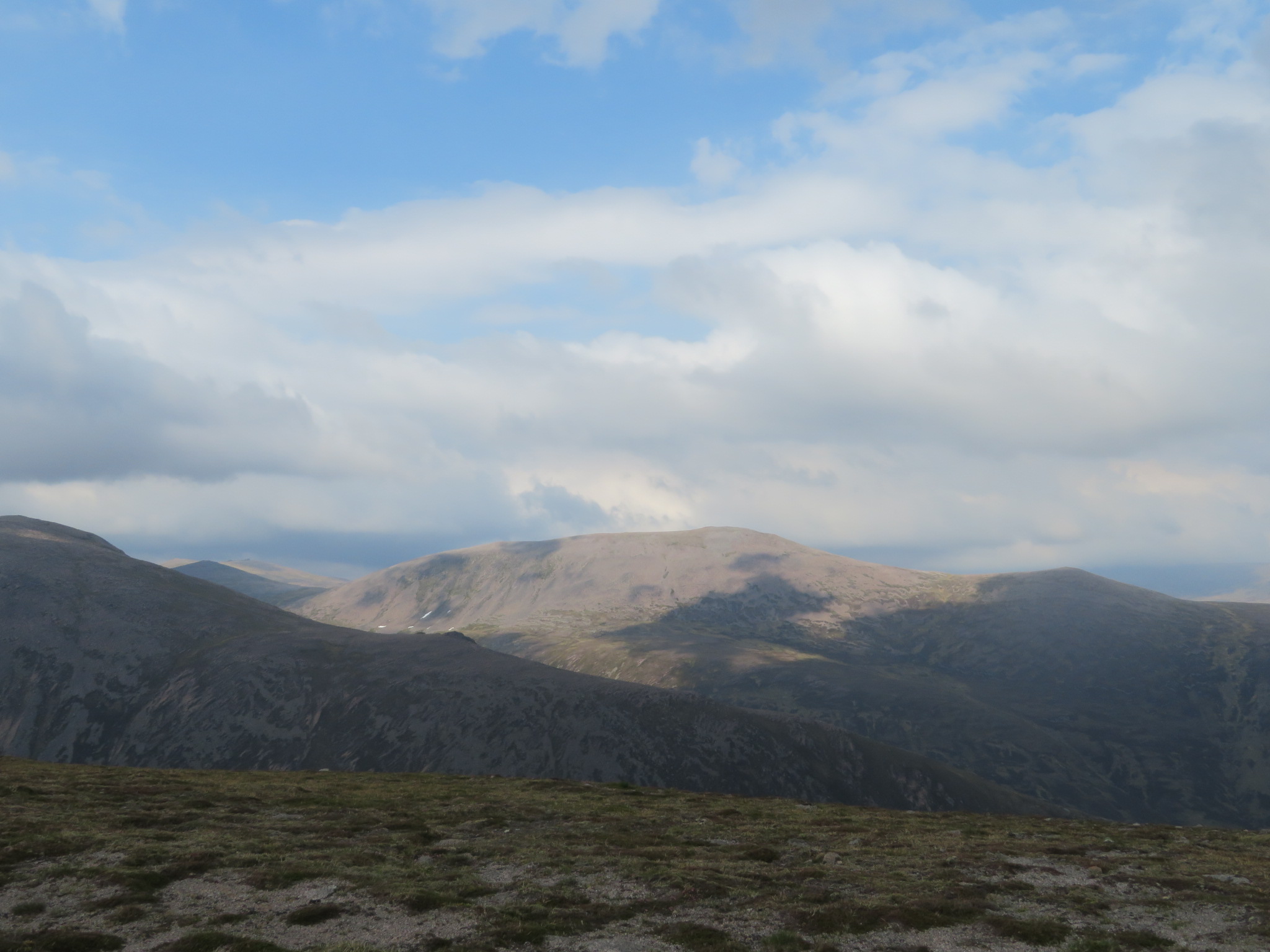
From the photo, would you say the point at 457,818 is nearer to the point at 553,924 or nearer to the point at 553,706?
the point at 553,924

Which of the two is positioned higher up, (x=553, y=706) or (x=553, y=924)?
(x=553, y=924)

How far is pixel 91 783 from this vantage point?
2154 inches

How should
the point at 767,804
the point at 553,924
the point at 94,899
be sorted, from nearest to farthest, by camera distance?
the point at 553,924
the point at 94,899
the point at 767,804

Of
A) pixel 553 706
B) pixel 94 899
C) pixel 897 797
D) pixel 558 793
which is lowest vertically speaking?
Answer: pixel 897 797

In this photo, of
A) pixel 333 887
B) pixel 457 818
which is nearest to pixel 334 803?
pixel 457 818

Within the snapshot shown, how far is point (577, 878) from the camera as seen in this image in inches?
1345

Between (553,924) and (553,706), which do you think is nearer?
(553,924)

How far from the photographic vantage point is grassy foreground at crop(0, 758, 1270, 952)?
2630 cm

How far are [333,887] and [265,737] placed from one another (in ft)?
592

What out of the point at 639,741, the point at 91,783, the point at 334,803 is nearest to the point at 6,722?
the point at 639,741

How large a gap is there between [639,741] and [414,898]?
547ft

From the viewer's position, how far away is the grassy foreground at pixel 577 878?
26297mm

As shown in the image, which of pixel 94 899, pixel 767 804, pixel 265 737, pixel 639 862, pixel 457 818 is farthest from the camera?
pixel 265 737

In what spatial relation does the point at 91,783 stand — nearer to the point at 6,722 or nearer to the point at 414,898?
the point at 414,898
